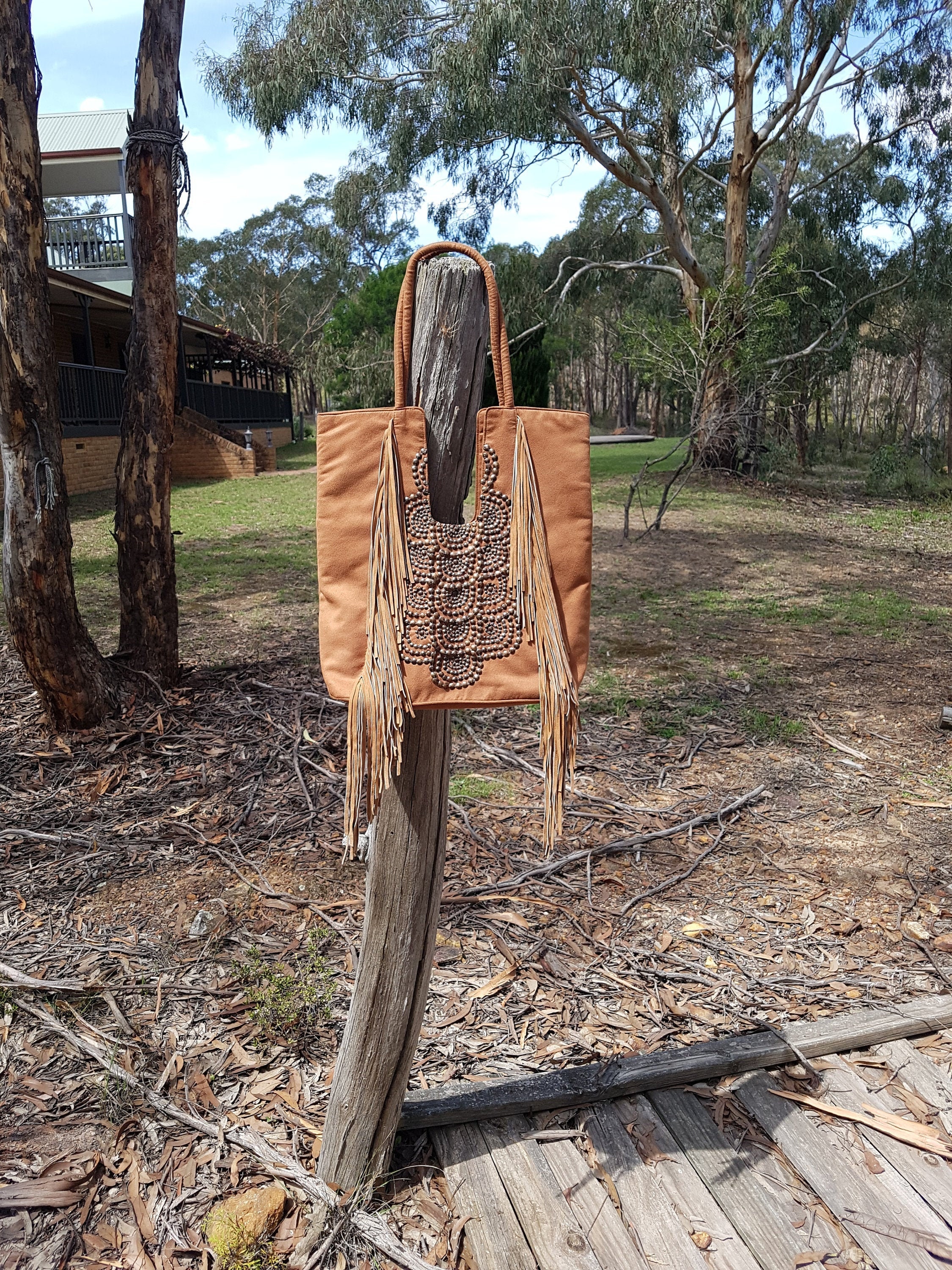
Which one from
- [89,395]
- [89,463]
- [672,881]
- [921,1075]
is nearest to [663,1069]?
[921,1075]

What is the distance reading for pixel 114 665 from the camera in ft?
16.0

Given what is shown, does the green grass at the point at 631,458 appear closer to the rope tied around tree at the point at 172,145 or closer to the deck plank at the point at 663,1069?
the rope tied around tree at the point at 172,145

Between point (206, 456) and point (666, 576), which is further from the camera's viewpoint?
point (206, 456)

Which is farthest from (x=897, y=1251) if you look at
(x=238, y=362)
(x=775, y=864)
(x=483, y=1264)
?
(x=238, y=362)

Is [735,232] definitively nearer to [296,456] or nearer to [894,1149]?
[296,456]

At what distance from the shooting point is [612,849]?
12.2ft

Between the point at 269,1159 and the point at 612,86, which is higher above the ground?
the point at 612,86

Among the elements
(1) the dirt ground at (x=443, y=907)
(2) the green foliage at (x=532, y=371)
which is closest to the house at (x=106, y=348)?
(2) the green foliage at (x=532, y=371)

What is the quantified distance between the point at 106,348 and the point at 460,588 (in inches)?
829

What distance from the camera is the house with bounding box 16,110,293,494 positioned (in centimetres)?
1419

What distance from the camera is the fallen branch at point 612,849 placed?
3.43 metres

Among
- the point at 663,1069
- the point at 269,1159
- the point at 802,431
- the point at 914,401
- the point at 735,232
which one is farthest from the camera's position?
the point at 914,401

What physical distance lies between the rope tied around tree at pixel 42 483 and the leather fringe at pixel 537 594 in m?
3.21

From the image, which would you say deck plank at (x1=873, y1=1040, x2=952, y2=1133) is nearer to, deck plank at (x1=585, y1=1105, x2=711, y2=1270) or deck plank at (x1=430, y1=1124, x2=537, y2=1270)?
deck plank at (x1=585, y1=1105, x2=711, y2=1270)
